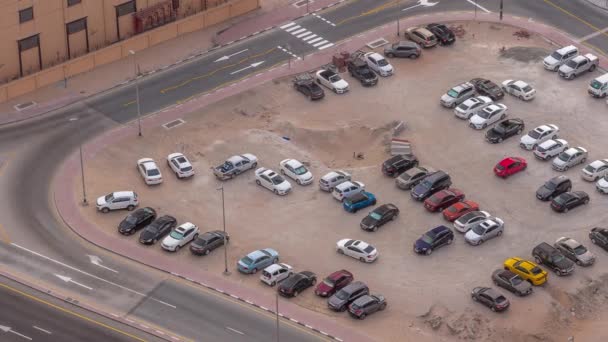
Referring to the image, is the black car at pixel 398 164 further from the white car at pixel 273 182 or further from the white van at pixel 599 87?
the white van at pixel 599 87

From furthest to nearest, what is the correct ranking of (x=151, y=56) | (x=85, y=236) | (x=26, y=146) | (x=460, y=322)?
(x=151, y=56), (x=26, y=146), (x=85, y=236), (x=460, y=322)

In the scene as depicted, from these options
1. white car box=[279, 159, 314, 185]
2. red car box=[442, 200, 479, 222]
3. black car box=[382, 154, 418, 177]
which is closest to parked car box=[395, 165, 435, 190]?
black car box=[382, 154, 418, 177]

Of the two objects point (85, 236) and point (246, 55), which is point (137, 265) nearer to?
point (85, 236)

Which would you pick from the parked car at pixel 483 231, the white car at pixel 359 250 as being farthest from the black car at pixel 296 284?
the parked car at pixel 483 231

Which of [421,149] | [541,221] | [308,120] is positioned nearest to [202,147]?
[308,120]

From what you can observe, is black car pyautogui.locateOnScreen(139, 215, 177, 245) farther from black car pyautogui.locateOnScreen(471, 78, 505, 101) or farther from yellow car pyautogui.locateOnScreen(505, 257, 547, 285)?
black car pyautogui.locateOnScreen(471, 78, 505, 101)

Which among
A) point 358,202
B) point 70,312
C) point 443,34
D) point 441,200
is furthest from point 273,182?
point 443,34
